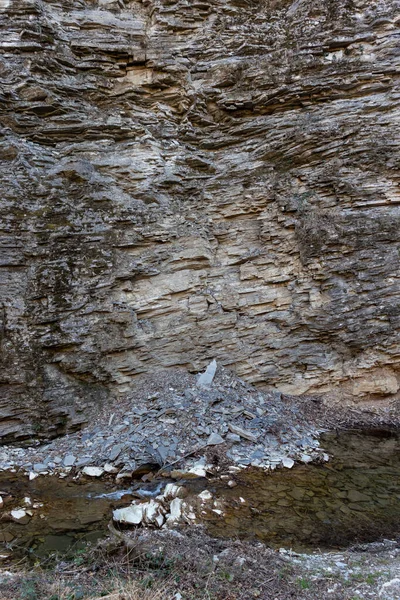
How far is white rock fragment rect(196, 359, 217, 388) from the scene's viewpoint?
9.53 metres

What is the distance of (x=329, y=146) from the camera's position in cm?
1049

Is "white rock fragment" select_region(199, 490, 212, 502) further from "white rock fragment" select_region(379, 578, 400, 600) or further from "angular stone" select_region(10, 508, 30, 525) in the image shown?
"white rock fragment" select_region(379, 578, 400, 600)

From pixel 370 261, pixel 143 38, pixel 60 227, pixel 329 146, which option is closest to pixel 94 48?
pixel 143 38

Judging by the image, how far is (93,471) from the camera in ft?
22.8

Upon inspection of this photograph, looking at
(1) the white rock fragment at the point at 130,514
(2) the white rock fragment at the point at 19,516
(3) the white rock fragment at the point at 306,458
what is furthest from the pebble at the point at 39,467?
(3) the white rock fragment at the point at 306,458

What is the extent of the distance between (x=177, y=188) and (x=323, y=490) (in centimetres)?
796

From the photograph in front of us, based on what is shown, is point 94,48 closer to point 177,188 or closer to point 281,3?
point 177,188

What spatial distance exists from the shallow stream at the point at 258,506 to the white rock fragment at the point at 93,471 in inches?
5.9

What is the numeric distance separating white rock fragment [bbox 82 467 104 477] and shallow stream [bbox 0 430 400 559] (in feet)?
0.49

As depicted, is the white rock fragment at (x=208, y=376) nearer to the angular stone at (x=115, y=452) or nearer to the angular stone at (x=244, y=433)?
the angular stone at (x=244, y=433)

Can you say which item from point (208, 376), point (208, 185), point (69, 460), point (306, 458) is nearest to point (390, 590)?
point (306, 458)

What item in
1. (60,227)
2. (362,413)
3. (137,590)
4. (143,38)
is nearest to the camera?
(137,590)

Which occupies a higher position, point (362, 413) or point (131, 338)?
point (131, 338)

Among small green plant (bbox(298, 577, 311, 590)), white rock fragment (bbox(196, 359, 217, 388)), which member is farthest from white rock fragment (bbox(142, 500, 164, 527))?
white rock fragment (bbox(196, 359, 217, 388))
